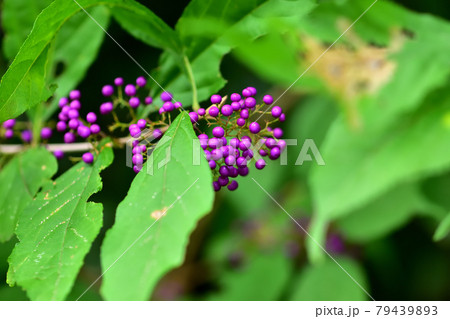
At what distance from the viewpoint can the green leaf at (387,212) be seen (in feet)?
7.20

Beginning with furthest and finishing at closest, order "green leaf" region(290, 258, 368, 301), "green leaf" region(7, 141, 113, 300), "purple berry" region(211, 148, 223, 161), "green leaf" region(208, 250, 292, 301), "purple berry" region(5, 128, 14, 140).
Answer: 1. "green leaf" region(208, 250, 292, 301)
2. "green leaf" region(290, 258, 368, 301)
3. "purple berry" region(5, 128, 14, 140)
4. "purple berry" region(211, 148, 223, 161)
5. "green leaf" region(7, 141, 113, 300)

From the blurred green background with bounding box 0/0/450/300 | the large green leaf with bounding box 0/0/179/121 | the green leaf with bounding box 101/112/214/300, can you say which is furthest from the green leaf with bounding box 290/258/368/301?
the large green leaf with bounding box 0/0/179/121

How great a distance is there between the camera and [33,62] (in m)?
1.05

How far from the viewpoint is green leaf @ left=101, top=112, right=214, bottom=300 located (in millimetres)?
843

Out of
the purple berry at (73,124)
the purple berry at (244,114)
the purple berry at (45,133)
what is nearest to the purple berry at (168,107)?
the purple berry at (244,114)

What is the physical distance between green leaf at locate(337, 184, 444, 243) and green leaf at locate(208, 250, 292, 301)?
1.24ft

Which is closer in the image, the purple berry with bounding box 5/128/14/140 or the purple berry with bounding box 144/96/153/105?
the purple berry with bounding box 144/96/153/105

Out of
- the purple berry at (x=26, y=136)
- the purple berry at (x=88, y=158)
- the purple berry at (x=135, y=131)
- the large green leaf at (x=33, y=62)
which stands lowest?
the purple berry at (x=26, y=136)

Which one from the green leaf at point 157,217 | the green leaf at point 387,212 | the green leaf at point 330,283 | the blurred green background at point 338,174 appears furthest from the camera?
the green leaf at point 330,283

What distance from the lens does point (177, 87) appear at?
4.36ft

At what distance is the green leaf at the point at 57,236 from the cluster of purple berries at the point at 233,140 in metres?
0.25

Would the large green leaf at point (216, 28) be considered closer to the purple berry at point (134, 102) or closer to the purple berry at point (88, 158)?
the purple berry at point (134, 102)

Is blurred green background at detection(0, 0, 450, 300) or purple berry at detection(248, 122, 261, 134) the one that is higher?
purple berry at detection(248, 122, 261, 134)

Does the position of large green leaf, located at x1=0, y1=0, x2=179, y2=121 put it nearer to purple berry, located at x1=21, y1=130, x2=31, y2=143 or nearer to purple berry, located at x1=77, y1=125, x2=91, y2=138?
purple berry, located at x1=77, y1=125, x2=91, y2=138
